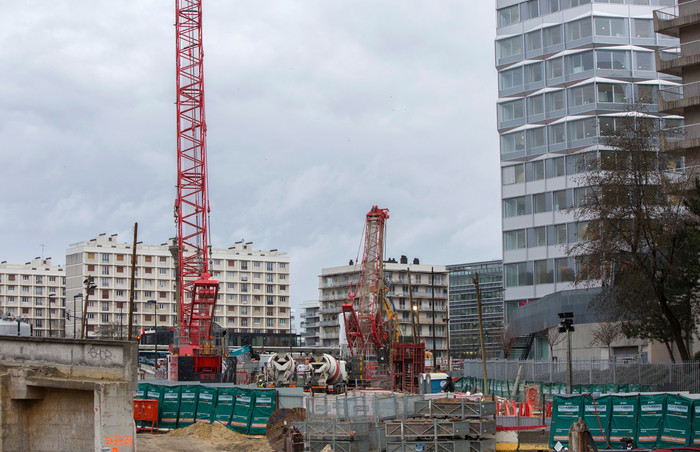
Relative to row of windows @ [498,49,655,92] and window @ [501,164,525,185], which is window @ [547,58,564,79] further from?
window @ [501,164,525,185]

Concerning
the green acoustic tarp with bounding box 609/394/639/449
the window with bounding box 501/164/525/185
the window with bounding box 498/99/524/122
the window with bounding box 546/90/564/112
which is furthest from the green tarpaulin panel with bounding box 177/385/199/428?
the window with bounding box 498/99/524/122

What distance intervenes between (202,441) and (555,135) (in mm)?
55331

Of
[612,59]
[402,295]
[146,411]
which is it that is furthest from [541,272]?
[402,295]

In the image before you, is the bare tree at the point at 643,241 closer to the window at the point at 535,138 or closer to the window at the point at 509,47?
the window at the point at 535,138

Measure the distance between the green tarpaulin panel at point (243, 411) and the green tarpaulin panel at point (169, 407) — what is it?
8.05ft

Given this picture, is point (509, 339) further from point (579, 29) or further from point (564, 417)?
point (564, 417)

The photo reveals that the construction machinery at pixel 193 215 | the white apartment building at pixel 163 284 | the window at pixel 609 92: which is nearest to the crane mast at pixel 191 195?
the construction machinery at pixel 193 215

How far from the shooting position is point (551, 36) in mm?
79875

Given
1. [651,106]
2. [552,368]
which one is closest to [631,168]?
[552,368]

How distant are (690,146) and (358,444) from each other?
96.4 feet

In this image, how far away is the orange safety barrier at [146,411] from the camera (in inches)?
1313

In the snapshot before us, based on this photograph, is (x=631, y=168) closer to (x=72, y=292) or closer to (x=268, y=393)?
(x=268, y=393)

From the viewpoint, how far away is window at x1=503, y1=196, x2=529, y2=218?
80375mm

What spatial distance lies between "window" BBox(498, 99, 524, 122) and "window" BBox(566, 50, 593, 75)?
5446 millimetres
